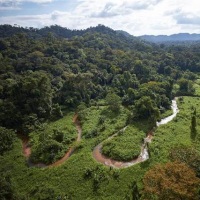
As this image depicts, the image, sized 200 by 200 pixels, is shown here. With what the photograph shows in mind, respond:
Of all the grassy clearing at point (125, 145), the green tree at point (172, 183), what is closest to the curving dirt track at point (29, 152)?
the grassy clearing at point (125, 145)

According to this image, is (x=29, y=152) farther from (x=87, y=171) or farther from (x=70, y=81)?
(x=70, y=81)

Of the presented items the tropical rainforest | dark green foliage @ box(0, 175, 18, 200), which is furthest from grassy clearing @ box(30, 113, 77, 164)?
dark green foliage @ box(0, 175, 18, 200)

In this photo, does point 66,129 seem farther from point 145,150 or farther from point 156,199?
point 156,199

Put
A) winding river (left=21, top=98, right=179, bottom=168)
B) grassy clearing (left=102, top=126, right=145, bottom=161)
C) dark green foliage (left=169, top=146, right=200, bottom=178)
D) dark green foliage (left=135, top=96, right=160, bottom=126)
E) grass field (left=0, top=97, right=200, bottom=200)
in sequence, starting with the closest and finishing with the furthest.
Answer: dark green foliage (left=169, top=146, right=200, bottom=178) < grass field (left=0, top=97, right=200, bottom=200) < winding river (left=21, top=98, right=179, bottom=168) < grassy clearing (left=102, top=126, right=145, bottom=161) < dark green foliage (left=135, top=96, right=160, bottom=126)

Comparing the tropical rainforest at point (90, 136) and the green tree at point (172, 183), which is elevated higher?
the green tree at point (172, 183)

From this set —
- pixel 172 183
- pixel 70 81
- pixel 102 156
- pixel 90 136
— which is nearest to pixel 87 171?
pixel 102 156

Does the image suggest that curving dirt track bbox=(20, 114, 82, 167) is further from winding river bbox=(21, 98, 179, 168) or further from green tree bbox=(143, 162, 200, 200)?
green tree bbox=(143, 162, 200, 200)

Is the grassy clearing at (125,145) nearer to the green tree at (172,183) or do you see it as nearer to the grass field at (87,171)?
the grass field at (87,171)

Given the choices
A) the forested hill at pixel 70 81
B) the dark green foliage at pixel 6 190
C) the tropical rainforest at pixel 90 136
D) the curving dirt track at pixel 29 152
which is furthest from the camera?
the forested hill at pixel 70 81
